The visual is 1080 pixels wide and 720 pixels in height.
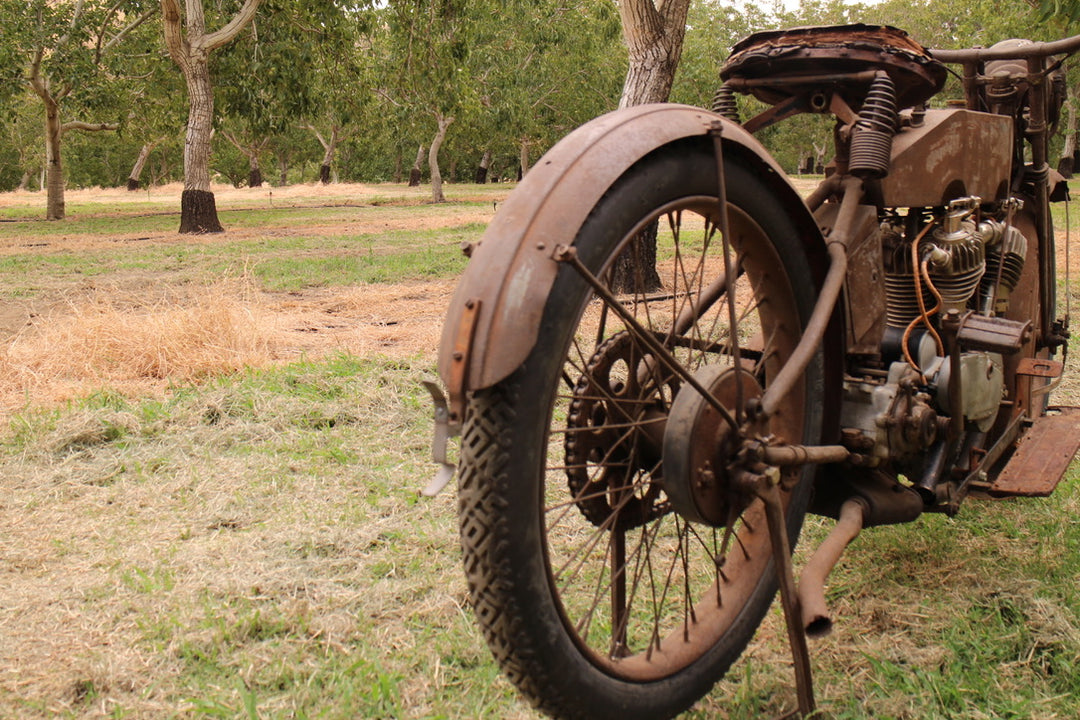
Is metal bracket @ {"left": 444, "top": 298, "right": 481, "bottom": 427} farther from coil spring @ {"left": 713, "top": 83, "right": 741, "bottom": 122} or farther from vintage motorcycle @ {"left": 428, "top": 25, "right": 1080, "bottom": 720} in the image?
coil spring @ {"left": 713, "top": 83, "right": 741, "bottom": 122}

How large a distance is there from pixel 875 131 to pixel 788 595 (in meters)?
1.26

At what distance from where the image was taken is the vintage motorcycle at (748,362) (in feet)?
5.64

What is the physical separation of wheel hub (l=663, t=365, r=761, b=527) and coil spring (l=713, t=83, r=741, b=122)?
3.13 feet

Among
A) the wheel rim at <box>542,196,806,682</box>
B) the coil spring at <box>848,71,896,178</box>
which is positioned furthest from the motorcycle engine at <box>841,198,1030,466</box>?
the coil spring at <box>848,71,896,178</box>

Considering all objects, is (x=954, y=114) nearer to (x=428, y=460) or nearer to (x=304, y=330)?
(x=428, y=460)

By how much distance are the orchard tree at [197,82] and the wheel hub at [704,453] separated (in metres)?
17.5

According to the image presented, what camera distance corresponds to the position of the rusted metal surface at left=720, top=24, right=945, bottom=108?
261 cm

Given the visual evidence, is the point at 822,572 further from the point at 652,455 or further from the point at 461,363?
the point at 461,363

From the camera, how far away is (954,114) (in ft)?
9.50

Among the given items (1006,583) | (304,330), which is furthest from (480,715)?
(304,330)

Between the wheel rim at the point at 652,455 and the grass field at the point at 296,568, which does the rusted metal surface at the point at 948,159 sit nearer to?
the wheel rim at the point at 652,455

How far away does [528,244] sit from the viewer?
171cm

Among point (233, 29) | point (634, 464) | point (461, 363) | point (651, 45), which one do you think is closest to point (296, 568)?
point (634, 464)

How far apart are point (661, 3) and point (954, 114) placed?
6233 millimetres
